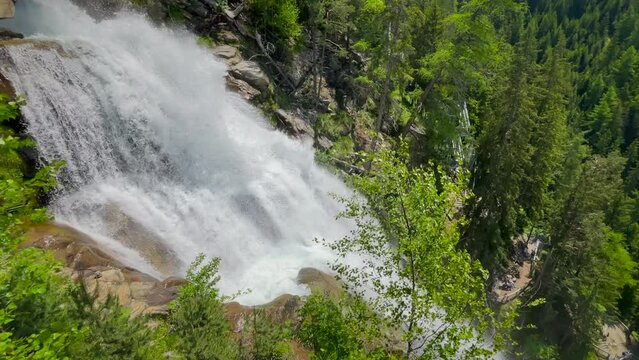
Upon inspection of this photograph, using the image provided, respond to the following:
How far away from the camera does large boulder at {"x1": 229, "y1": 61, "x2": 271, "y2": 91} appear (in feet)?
76.2

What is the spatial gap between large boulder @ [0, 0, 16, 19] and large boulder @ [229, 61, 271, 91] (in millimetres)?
9686

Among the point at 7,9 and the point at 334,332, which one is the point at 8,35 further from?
the point at 334,332

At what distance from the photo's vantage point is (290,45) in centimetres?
2758

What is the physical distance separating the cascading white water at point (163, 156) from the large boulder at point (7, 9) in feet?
1.74

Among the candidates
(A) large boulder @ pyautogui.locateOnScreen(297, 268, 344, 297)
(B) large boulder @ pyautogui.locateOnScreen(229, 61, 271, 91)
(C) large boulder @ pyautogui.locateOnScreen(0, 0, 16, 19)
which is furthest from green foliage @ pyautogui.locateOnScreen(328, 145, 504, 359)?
(C) large boulder @ pyautogui.locateOnScreen(0, 0, 16, 19)

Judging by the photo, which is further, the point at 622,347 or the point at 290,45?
the point at 622,347

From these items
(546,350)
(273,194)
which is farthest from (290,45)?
(546,350)

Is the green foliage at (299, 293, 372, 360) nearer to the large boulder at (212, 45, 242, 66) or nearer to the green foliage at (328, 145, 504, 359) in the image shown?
the green foliage at (328, 145, 504, 359)

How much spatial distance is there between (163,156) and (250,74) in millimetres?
8473

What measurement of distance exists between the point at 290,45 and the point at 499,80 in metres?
15.1

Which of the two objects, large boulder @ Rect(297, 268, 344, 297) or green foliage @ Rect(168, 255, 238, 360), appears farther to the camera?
large boulder @ Rect(297, 268, 344, 297)

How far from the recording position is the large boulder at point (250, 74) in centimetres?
2323

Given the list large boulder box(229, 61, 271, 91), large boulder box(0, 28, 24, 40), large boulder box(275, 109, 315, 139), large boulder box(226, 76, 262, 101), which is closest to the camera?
large boulder box(0, 28, 24, 40)

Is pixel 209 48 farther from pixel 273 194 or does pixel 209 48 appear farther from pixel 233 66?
pixel 273 194
